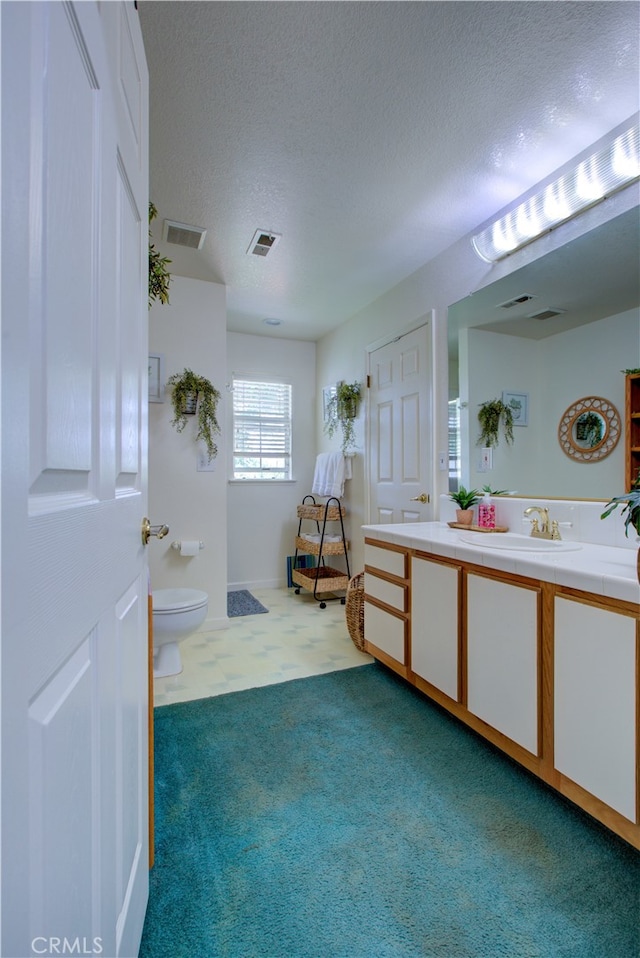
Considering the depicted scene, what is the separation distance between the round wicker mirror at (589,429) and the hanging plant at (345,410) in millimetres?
1921

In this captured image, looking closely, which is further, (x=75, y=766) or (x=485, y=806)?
(x=485, y=806)

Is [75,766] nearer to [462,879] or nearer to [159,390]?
[462,879]

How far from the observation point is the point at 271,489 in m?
4.38

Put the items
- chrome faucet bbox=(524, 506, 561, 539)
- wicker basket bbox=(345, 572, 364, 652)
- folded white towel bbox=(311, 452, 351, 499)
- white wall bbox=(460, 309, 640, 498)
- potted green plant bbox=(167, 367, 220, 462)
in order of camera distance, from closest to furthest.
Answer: white wall bbox=(460, 309, 640, 498) < chrome faucet bbox=(524, 506, 561, 539) < wicker basket bbox=(345, 572, 364, 652) < potted green plant bbox=(167, 367, 220, 462) < folded white towel bbox=(311, 452, 351, 499)

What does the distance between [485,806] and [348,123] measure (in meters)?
2.55

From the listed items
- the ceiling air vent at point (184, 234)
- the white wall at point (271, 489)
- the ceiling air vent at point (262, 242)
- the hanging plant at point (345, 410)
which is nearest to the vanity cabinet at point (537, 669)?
the hanging plant at point (345, 410)

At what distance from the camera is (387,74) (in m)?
1.53

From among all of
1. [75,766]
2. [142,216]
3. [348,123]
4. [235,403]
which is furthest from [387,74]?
[235,403]

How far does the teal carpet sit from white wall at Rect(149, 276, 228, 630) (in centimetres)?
132

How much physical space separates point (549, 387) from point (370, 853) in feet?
6.39

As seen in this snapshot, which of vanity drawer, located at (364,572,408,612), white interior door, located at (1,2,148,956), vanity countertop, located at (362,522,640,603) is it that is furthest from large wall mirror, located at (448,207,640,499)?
white interior door, located at (1,2,148,956)

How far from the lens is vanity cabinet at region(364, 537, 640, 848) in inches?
48.2

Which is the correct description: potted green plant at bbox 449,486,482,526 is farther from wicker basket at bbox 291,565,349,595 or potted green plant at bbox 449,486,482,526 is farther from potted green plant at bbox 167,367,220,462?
potted green plant at bbox 167,367,220,462

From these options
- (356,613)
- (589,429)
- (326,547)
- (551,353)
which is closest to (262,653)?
(356,613)
